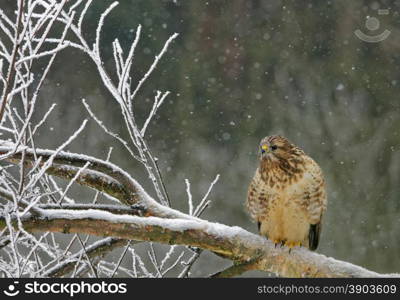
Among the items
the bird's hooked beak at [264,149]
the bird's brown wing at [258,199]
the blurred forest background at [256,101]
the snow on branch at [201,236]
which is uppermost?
the blurred forest background at [256,101]

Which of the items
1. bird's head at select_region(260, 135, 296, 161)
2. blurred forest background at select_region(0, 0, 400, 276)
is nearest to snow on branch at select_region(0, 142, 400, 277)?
bird's head at select_region(260, 135, 296, 161)

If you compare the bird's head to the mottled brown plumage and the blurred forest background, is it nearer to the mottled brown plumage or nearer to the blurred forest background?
the mottled brown plumage

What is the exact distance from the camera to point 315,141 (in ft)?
36.2

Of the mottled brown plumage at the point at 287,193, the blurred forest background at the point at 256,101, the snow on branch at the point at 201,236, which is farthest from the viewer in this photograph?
the blurred forest background at the point at 256,101

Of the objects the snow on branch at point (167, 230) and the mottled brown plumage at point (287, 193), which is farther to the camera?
A: the mottled brown plumage at point (287, 193)

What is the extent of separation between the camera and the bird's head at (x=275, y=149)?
3814mm

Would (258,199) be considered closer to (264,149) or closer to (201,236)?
(264,149)

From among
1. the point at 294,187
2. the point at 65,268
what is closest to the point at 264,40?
the point at 294,187

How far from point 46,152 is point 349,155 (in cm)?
851

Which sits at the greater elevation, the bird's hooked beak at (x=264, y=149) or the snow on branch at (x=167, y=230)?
the bird's hooked beak at (x=264, y=149)

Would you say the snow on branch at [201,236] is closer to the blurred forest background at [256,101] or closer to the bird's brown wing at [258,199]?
the bird's brown wing at [258,199]

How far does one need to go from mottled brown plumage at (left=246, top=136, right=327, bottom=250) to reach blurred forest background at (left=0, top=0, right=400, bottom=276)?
21.6 ft

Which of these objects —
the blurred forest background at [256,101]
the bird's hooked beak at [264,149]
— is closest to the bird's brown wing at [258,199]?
the bird's hooked beak at [264,149]

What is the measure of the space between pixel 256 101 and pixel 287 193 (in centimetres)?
775
